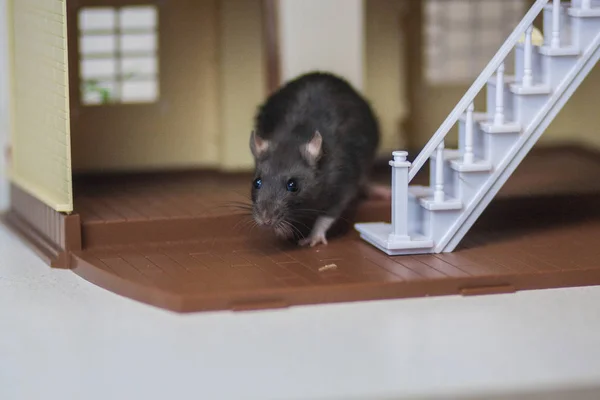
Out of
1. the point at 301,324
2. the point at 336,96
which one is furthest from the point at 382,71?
the point at 301,324

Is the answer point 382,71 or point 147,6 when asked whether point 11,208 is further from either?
point 382,71

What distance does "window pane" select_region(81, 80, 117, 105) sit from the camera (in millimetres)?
9742

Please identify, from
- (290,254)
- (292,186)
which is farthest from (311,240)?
(292,186)

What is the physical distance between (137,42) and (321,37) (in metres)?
1.70

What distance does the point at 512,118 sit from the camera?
304 inches

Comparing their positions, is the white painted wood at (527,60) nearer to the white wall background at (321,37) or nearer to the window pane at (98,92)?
the white wall background at (321,37)

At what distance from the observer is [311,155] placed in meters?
7.67

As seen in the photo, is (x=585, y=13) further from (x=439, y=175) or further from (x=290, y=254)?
(x=290, y=254)

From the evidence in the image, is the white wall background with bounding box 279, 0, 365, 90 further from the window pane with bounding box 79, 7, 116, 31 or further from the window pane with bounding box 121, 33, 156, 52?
the window pane with bounding box 79, 7, 116, 31

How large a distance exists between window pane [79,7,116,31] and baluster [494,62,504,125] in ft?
12.1

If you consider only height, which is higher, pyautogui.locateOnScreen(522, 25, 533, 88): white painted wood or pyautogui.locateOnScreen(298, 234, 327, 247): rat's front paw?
pyautogui.locateOnScreen(522, 25, 533, 88): white painted wood

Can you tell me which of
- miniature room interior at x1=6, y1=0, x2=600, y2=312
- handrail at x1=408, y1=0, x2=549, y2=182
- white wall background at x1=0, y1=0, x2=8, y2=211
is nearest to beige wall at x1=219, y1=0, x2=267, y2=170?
miniature room interior at x1=6, y1=0, x2=600, y2=312

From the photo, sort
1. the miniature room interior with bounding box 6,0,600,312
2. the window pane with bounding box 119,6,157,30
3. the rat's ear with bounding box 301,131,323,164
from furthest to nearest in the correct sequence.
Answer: the window pane with bounding box 119,6,157,30
the rat's ear with bounding box 301,131,323,164
the miniature room interior with bounding box 6,0,600,312

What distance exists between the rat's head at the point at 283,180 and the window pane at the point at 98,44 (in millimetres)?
2550
